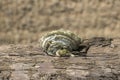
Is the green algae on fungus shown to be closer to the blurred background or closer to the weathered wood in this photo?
the weathered wood

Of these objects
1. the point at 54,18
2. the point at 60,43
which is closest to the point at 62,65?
the point at 60,43

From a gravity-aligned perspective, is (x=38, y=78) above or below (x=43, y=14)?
below

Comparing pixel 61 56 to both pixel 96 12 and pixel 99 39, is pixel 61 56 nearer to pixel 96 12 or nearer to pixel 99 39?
pixel 99 39

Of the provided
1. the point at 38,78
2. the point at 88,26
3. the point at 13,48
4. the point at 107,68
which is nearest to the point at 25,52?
the point at 13,48

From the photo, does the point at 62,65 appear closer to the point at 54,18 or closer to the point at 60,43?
the point at 60,43

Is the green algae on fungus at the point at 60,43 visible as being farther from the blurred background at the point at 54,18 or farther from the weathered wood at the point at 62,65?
the blurred background at the point at 54,18

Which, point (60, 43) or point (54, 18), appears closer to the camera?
point (60, 43)
